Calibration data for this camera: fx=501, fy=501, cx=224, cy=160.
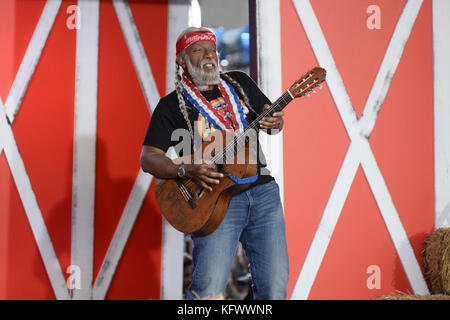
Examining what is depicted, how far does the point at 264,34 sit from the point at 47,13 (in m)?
1.75

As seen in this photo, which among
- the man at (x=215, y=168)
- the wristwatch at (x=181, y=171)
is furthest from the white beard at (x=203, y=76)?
the wristwatch at (x=181, y=171)

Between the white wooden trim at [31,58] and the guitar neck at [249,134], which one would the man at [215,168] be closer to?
the guitar neck at [249,134]

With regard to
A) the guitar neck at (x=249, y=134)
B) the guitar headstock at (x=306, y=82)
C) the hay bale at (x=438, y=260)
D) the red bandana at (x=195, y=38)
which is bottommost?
the hay bale at (x=438, y=260)

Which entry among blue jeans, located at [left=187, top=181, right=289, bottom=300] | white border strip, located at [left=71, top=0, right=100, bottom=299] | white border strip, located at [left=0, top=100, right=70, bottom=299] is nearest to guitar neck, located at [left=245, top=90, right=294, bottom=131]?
blue jeans, located at [left=187, top=181, right=289, bottom=300]

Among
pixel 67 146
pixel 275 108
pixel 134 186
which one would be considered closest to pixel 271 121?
pixel 275 108

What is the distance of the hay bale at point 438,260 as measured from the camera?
368 cm

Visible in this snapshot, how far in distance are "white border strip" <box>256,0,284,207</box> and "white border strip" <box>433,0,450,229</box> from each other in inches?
50.9

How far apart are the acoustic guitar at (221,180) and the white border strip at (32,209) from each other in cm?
152

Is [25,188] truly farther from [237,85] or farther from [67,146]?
[237,85]

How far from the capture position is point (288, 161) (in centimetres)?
384

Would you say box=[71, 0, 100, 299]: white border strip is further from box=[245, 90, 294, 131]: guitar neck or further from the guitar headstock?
the guitar headstock

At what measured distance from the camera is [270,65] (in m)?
3.84
